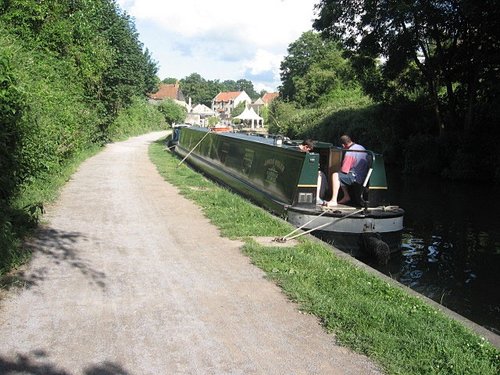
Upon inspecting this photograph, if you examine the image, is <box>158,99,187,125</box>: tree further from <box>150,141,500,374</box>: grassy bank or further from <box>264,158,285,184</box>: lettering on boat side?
<box>150,141,500,374</box>: grassy bank

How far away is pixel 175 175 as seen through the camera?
15.1 metres

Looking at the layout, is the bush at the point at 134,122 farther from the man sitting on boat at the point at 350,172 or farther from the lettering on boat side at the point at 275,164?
the man sitting on boat at the point at 350,172

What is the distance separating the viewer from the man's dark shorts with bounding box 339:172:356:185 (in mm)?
9039

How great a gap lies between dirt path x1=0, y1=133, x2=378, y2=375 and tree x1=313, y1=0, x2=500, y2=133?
15.4m

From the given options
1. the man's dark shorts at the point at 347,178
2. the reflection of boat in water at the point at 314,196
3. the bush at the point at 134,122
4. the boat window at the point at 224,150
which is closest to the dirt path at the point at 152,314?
the reflection of boat in water at the point at 314,196

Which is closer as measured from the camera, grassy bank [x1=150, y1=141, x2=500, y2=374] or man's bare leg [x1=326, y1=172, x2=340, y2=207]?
grassy bank [x1=150, y1=141, x2=500, y2=374]

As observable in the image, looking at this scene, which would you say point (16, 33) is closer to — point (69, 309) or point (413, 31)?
point (69, 309)

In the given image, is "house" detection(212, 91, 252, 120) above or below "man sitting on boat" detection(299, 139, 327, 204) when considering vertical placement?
above

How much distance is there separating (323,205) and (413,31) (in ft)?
49.4

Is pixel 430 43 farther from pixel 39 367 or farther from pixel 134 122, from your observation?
pixel 134 122

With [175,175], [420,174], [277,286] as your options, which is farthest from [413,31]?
[277,286]

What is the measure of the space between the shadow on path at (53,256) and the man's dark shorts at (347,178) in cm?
455

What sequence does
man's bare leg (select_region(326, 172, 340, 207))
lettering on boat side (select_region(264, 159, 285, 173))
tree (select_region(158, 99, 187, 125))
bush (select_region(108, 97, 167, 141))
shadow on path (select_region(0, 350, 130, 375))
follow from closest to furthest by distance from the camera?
1. shadow on path (select_region(0, 350, 130, 375))
2. man's bare leg (select_region(326, 172, 340, 207))
3. lettering on boat side (select_region(264, 159, 285, 173))
4. bush (select_region(108, 97, 167, 141))
5. tree (select_region(158, 99, 187, 125))

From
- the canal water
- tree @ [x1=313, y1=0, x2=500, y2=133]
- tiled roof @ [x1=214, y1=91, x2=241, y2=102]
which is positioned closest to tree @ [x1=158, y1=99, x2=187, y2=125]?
tree @ [x1=313, y1=0, x2=500, y2=133]
